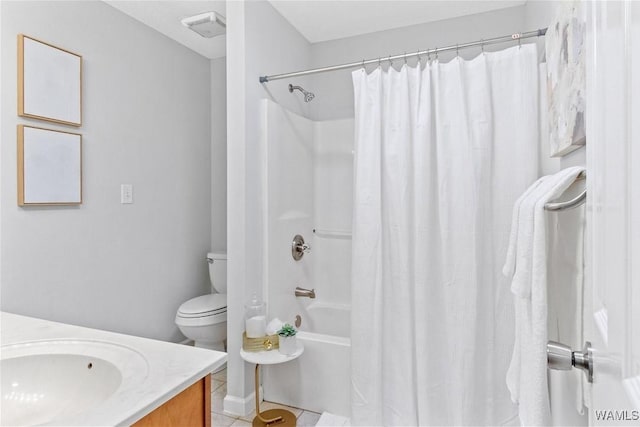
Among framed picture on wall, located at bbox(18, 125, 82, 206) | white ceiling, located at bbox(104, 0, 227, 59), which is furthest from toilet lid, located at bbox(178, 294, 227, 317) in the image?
white ceiling, located at bbox(104, 0, 227, 59)

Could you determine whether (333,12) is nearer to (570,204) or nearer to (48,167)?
(48,167)

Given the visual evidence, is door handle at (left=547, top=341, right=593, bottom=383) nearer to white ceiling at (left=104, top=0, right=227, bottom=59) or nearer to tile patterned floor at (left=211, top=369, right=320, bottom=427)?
tile patterned floor at (left=211, top=369, right=320, bottom=427)

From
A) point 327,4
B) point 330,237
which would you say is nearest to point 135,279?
point 330,237

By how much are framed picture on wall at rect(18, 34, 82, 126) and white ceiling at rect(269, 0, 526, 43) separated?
120 centimetres

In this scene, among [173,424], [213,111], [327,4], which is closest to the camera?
[173,424]

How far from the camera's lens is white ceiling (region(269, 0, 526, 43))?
228 cm

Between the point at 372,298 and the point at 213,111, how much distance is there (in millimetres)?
2090

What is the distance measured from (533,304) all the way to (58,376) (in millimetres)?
1212

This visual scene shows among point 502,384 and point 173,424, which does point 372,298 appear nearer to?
point 502,384

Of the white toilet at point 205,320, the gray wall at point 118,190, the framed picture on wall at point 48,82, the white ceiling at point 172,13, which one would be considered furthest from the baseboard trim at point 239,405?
the white ceiling at point 172,13

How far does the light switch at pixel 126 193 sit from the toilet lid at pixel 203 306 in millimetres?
800

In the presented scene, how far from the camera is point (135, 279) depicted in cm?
240

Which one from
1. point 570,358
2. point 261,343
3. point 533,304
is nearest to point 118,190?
point 261,343

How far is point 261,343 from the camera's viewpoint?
1936 millimetres
